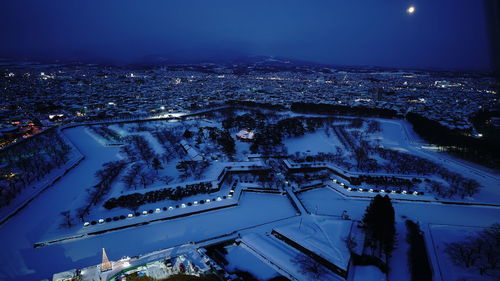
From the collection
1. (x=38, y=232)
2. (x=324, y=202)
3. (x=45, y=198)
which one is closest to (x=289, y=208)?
(x=324, y=202)

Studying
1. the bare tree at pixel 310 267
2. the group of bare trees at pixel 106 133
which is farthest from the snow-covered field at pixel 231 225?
the group of bare trees at pixel 106 133

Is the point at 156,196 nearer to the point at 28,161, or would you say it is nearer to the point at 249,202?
the point at 249,202

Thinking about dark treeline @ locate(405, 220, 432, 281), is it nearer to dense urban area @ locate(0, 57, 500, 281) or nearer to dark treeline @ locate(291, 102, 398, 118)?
dense urban area @ locate(0, 57, 500, 281)

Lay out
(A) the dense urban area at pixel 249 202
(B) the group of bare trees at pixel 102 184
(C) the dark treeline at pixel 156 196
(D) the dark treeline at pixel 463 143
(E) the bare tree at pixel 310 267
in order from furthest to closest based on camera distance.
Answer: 1. (D) the dark treeline at pixel 463 143
2. (C) the dark treeline at pixel 156 196
3. (B) the group of bare trees at pixel 102 184
4. (A) the dense urban area at pixel 249 202
5. (E) the bare tree at pixel 310 267

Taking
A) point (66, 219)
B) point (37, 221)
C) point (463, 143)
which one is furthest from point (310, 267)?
point (463, 143)

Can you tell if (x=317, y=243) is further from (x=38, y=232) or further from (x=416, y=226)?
(x=38, y=232)

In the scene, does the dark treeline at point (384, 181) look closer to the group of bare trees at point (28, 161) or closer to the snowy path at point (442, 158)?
the snowy path at point (442, 158)
